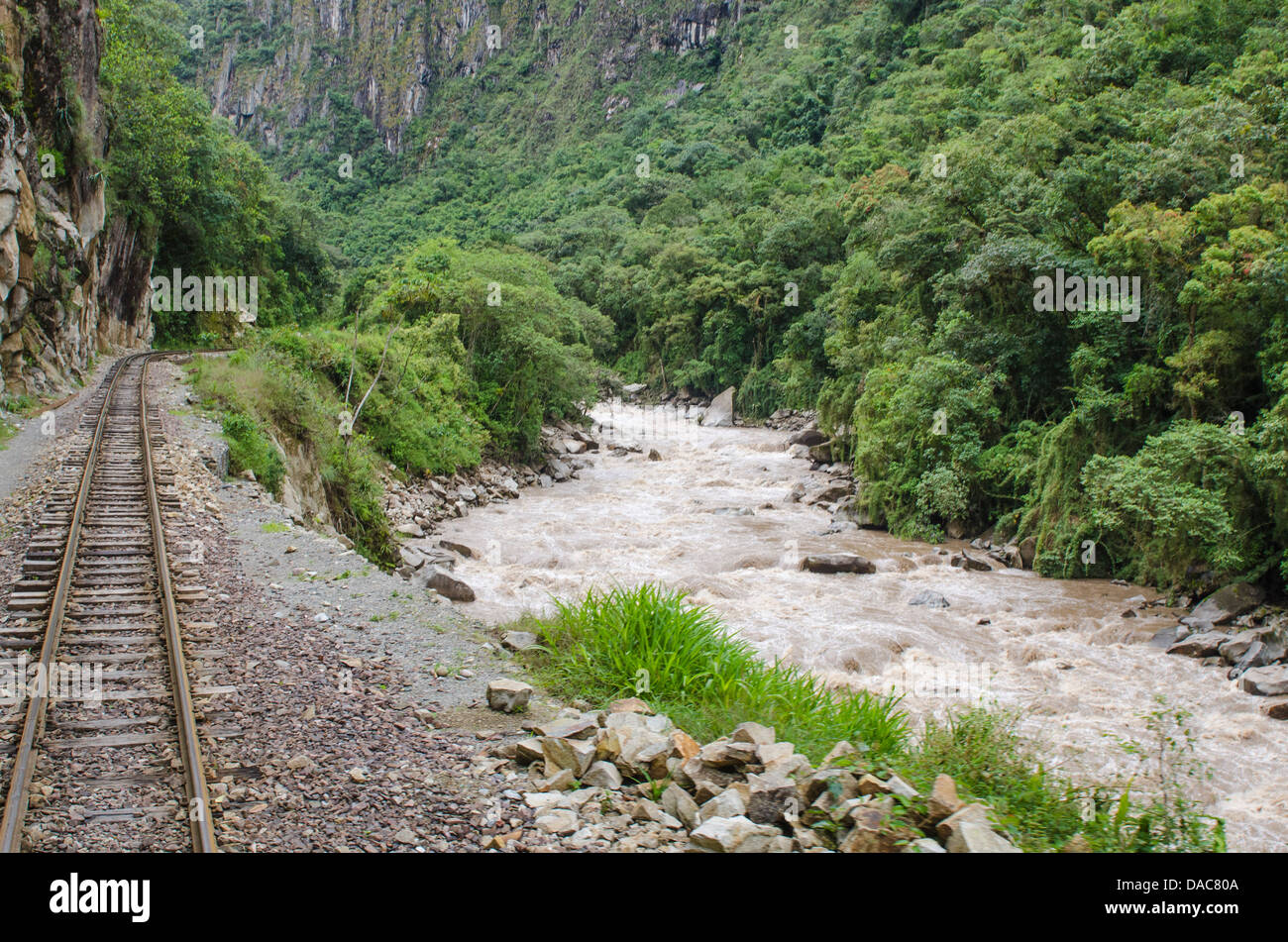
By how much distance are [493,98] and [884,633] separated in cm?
15682

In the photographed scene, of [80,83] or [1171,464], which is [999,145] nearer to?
[1171,464]

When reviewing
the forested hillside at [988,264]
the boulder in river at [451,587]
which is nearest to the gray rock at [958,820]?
the boulder in river at [451,587]

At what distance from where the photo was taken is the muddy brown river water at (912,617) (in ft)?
30.6

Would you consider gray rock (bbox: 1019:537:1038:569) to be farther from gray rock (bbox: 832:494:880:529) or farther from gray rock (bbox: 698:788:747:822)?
gray rock (bbox: 698:788:747:822)

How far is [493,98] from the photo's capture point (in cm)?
14788

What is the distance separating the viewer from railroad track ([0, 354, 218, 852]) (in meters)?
4.43

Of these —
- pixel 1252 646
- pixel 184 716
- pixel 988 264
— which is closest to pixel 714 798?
pixel 184 716

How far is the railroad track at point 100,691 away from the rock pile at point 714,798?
196 cm
